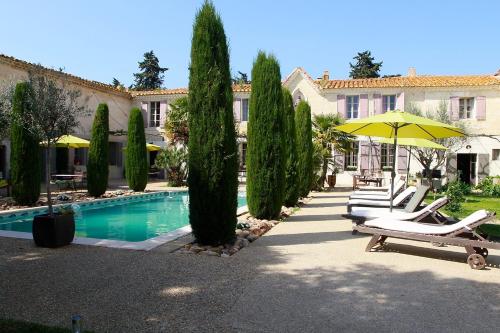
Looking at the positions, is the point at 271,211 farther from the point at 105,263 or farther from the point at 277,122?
the point at 105,263

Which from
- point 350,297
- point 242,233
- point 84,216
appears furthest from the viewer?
point 84,216

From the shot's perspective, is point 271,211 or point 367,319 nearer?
point 367,319

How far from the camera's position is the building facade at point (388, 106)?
22750 mm

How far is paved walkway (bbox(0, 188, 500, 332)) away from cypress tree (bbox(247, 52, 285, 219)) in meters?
2.98

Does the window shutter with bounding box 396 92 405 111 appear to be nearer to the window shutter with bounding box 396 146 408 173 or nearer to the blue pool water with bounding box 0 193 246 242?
the window shutter with bounding box 396 146 408 173

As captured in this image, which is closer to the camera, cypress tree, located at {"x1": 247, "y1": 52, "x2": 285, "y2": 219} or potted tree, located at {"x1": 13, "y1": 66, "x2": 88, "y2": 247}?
potted tree, located at {"x1": 13, "y1": 66, "x2": 88, "y2": 247}

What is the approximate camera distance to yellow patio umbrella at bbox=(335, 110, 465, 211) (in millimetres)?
7430

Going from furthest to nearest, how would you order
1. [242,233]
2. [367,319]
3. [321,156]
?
[321,156] → [242,233] → [367,319]

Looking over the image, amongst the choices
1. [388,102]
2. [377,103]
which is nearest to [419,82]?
[388,102]

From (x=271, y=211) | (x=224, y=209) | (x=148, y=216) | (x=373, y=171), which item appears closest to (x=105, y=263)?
(x=224, y=209)

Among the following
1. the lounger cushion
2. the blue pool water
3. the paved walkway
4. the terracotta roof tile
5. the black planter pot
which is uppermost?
the terracotta roof tile

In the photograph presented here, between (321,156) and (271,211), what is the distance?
9374 millimetres

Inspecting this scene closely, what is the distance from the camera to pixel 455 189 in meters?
10.6

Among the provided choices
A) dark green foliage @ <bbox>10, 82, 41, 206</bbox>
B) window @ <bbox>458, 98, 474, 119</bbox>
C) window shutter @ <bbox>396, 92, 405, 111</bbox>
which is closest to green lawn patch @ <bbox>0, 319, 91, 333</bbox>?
dark green foliage @ <bbox>10, 82, 41, 206</bbox>
